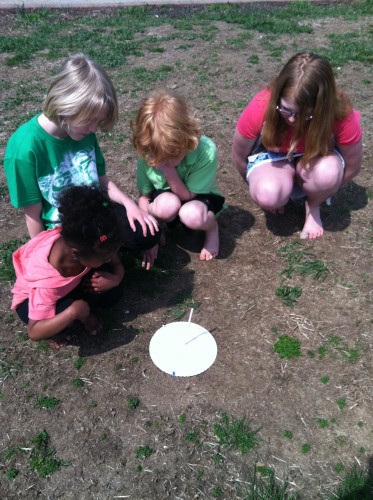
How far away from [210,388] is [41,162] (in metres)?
1.42

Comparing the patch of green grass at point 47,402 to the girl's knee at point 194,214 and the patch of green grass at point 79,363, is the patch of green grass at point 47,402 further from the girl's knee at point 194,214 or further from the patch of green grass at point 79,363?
the girl's knee at point 194,214

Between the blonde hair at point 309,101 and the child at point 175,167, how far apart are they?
41 centimetres

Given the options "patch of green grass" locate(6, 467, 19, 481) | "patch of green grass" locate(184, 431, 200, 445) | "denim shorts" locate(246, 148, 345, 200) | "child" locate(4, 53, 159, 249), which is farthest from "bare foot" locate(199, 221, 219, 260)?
"patch of green grass" locate(6, 467, 19, 481)

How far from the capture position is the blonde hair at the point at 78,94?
7.62 ft

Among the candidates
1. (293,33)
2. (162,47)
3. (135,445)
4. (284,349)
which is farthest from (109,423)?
(293,33)

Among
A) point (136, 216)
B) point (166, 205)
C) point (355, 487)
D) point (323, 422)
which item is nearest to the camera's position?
point (355, 487)

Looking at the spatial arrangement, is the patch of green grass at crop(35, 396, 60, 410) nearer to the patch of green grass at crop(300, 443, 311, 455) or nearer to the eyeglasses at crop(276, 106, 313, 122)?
the patch of green grass at crop(300, 443, 311, 455)

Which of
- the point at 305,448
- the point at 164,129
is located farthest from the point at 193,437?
the point at 164,129

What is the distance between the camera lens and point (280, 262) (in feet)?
10.2

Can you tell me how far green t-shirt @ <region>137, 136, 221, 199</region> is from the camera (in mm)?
2879

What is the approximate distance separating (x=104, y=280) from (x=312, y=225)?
4.85 ft

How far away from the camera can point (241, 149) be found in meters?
3.27

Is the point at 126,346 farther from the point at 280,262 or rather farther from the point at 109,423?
the point at 280,262

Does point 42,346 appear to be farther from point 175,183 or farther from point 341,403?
point 341,403
